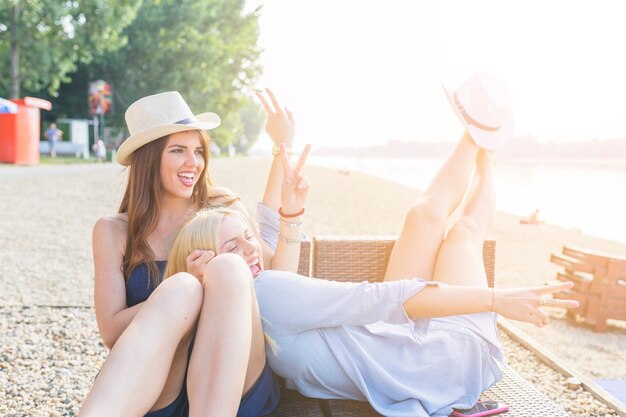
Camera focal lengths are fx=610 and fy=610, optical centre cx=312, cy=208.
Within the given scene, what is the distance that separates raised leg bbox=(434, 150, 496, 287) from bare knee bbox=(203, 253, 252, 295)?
3.27 ft

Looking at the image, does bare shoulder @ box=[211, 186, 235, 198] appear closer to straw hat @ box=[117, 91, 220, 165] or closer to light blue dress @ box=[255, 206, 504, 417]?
straw hat @ box=[117, 91, 220, 165]

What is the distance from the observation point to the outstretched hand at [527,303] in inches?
83.0

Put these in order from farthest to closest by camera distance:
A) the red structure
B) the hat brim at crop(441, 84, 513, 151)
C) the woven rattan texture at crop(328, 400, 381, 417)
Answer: the red structure
the hat brim at crop(441, 84, 513, 151)
the woven rattan texture at crop(328, 400, 381, 417)

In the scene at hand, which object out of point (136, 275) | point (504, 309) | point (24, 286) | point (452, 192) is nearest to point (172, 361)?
point (136, 275)

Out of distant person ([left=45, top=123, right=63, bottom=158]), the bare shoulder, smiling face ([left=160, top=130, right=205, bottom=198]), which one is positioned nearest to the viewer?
smiling face ([left=160, top=130, right=205, bottom=198])

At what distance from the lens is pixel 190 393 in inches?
74.7

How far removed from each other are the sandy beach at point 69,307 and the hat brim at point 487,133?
141 centimetres

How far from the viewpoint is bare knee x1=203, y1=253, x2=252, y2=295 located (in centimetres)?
196

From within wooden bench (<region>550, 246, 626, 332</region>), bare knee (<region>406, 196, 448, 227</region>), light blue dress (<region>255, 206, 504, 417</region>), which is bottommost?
wooden bench (<region>550, 246, 626, 332</region>)

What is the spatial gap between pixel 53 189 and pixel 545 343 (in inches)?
450

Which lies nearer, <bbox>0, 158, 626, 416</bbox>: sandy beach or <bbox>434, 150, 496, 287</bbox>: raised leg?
<bbox>434, 150, 496, 287</bbox>: raised leg

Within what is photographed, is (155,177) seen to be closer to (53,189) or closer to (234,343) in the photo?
(234,343)

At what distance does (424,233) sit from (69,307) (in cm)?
319

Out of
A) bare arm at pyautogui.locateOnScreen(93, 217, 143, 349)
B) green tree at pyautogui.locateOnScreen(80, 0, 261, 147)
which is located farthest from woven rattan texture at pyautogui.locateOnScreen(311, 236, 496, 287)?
green tree at pyautogui.locateOnScreen(80, 0, 261, 147)
